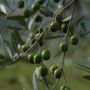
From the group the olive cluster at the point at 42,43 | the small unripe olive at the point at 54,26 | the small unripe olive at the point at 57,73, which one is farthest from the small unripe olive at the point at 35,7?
the small unripe olive at the point at 57,73

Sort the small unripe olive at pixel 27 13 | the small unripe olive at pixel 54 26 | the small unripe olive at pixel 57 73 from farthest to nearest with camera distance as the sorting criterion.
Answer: the small unripe olive at pixel 27 13 < the small unripe olive at pixel 54 26 < the small unripe olive at pixel 57 73

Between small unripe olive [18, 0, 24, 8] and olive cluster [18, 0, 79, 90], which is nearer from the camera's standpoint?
olive cluster [18, 0, 79, 90]

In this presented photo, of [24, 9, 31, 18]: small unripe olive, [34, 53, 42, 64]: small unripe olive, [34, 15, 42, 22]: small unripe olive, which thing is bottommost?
[34, 53, 42, 64]: small unripe olive

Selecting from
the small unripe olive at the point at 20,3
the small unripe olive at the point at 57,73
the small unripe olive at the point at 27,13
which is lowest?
the small unripe olive at the point at 57,73

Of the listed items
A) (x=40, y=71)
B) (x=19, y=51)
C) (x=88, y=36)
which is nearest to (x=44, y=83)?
(x=40, y=71)

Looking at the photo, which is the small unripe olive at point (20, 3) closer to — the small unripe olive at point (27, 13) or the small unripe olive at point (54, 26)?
the small unripe olive at point (27, 13)

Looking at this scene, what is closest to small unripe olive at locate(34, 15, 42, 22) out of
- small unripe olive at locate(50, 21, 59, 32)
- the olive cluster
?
the olive cluster

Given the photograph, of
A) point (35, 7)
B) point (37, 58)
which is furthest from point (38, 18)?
point (37, 58)

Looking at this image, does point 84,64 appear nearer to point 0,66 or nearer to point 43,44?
point 43,44

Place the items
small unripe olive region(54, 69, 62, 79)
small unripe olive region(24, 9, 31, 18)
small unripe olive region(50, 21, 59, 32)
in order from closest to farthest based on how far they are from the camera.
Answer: small unripe olive region(54, 69, 62, 79)
small unripe olive region(50, 21, 59, 32)
small unripe olive region(24, 9, 31, 18)

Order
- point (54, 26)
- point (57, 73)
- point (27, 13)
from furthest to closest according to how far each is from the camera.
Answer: point (27, 13) → point (54, 26) → point (57, 73)

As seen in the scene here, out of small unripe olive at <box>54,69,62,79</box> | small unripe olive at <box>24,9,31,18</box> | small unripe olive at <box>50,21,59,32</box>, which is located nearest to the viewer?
small unripe olive at <box>54,69,62,79</box>

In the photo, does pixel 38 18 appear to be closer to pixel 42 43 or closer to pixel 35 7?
pixel 35 7

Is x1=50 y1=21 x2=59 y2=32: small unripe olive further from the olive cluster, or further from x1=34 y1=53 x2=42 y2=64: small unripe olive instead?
x1=34 y1=53 x2=42 y2=64: small unripe olive
